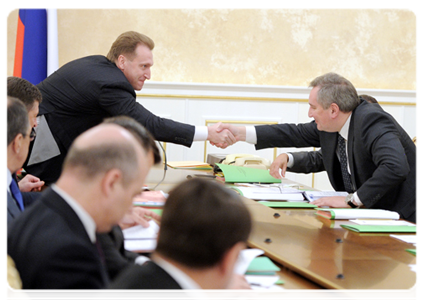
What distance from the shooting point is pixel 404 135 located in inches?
116

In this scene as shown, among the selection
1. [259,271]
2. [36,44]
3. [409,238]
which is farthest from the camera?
[36,44]

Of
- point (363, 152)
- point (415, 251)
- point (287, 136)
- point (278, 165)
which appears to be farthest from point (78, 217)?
point (287, 136)

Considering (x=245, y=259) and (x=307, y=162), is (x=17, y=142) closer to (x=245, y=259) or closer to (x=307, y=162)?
(x=245, y=259)

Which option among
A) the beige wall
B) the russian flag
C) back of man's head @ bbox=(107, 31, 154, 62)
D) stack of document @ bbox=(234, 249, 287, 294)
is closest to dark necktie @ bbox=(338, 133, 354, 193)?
back of man's head @ bbox=(107, 31, 154, 62)

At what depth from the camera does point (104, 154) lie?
1.10 m

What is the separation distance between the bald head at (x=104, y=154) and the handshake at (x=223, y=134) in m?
2.57

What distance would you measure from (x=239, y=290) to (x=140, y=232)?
671 millimetres

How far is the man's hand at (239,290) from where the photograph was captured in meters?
1.19

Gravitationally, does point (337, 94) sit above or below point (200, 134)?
above

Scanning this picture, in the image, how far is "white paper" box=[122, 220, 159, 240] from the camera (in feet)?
5.70

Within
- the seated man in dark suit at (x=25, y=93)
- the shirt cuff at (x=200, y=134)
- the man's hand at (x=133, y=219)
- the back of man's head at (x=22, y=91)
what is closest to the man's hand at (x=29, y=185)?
the seated man in dark suit at (x=25, y=93)

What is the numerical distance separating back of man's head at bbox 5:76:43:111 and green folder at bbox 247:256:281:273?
1.51 meters

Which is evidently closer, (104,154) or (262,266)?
(104,154)
